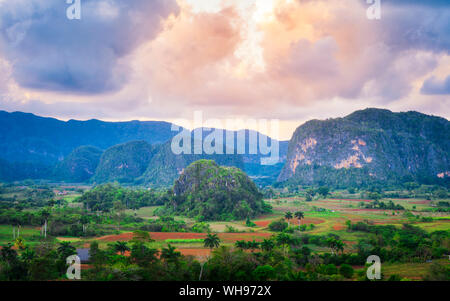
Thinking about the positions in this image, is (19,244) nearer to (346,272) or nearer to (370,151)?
(346,272)

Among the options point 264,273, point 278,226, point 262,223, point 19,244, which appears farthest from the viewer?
point 262,223

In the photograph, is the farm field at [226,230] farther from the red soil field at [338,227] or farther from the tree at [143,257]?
the tree at [143,257]

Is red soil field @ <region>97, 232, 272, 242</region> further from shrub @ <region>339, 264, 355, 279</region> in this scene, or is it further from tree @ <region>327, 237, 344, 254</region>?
shrub @ <region>339, 264, 355, 279</region>

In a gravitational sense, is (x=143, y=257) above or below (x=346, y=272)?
above

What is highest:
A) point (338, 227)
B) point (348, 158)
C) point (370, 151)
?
point (370, 151)

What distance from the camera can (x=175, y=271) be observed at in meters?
27.8

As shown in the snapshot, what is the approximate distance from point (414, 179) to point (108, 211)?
127 meters

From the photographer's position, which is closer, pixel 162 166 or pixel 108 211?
pixel 108 211

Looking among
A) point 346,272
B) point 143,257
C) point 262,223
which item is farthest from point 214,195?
point 346,272

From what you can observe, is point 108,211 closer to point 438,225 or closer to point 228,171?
point 228,171

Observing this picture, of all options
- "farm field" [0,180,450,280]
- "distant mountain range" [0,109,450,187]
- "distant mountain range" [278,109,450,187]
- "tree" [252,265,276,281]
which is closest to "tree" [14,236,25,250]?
"farm field" [0,180,450,280]

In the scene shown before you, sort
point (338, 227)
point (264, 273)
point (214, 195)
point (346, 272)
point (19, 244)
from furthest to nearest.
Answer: point (214, 195), point (338, 227), point (19, 244), point (346, 272), point (264, 273)

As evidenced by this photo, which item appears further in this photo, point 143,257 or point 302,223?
point 302,223
